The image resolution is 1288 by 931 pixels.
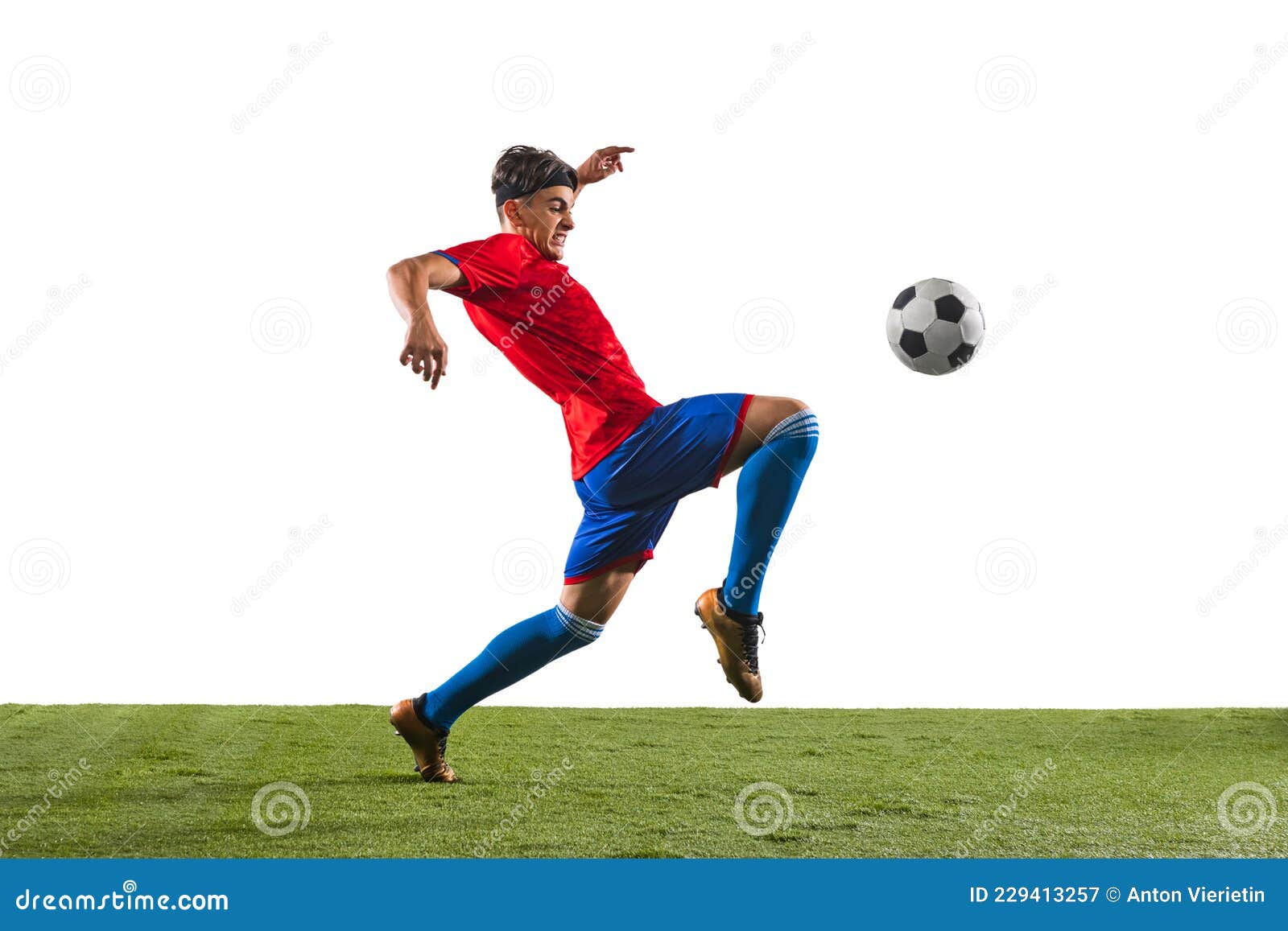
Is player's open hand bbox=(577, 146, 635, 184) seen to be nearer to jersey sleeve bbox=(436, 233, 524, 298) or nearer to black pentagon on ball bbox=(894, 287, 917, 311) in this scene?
jersey sleeve bbox=(436, 233, 524, 298)

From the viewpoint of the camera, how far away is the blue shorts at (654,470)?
4180 mm

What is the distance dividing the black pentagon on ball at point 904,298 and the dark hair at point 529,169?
129cm

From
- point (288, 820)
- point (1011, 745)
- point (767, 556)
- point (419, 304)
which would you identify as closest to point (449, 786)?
point (288, 820)

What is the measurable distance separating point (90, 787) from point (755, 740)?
10.0ft

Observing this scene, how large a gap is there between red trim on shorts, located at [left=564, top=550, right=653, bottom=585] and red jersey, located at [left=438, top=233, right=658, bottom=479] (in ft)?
1.12

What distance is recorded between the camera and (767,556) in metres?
4.23

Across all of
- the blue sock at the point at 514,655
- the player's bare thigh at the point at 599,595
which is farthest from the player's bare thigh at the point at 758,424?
the blue sock at the point at 514,655

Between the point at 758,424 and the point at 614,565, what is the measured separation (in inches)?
29.0

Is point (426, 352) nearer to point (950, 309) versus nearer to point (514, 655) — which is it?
point (514, 655)

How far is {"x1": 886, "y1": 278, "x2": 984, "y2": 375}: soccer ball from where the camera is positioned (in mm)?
4480

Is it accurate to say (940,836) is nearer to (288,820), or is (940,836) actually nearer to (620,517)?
(620,517)

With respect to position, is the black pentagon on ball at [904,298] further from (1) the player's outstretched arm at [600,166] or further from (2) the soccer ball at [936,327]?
(1) the player's outstretched arm at [600,166]

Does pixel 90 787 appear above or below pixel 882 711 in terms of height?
above

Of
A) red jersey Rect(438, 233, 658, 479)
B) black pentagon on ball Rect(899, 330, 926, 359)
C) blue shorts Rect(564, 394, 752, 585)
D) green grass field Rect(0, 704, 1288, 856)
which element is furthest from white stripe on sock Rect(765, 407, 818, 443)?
green grass field Rect(0, 704, 1288, 856)
